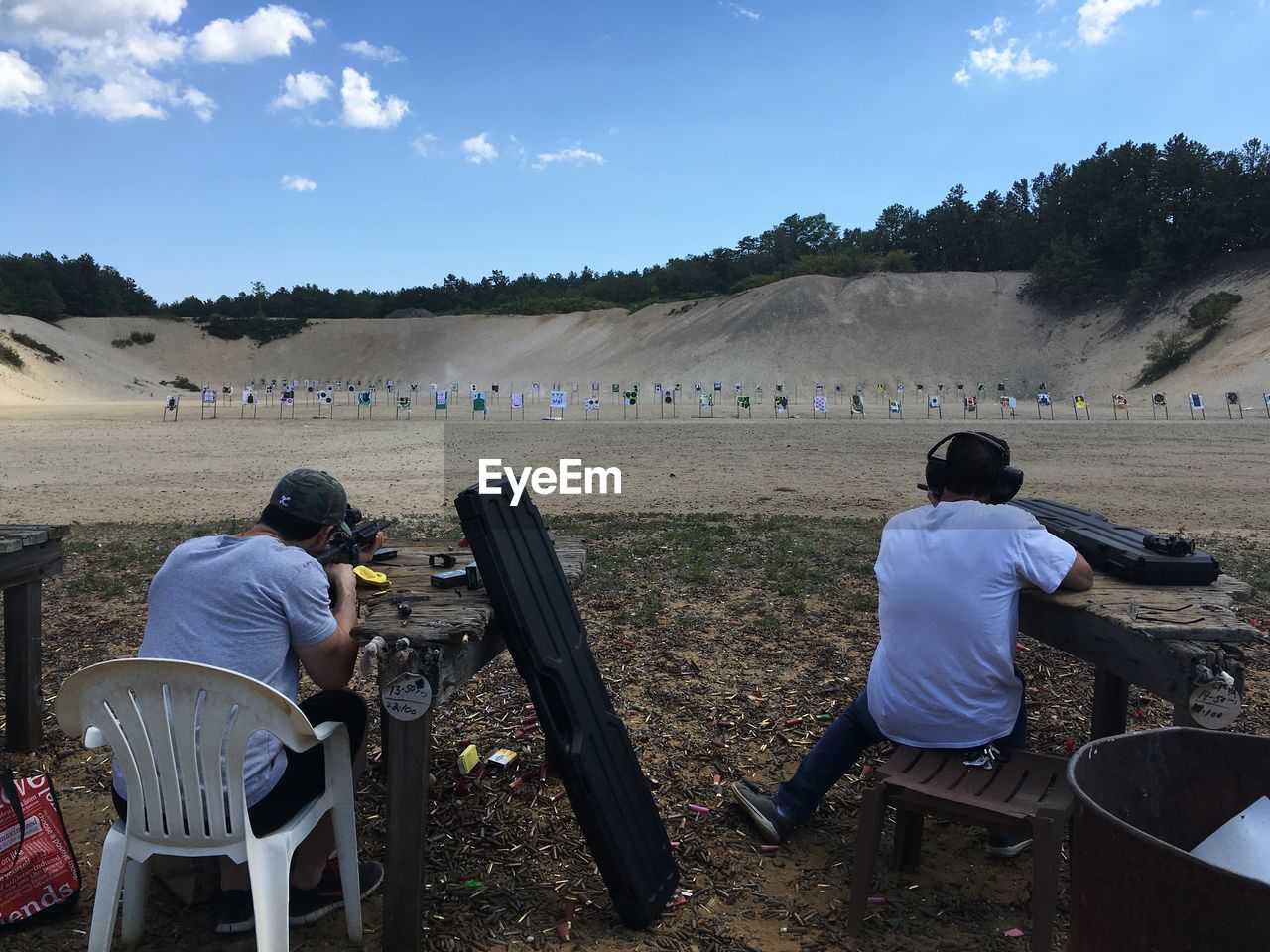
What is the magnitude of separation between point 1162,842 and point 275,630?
1.98m

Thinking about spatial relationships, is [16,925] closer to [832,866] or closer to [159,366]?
[832,866]

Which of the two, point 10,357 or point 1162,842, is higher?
point 10,357

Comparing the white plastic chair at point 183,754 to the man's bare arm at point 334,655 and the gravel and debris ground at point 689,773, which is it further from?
the gravel and debris ground at point 689,773

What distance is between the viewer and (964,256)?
61.0 m

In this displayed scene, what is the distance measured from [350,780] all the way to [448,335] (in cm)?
6497

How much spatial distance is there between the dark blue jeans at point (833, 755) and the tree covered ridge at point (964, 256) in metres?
48.7

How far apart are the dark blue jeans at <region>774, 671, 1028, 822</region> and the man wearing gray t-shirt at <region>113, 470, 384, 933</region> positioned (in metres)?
1.39

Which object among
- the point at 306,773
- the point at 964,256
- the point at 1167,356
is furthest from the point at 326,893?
the point at 964,256

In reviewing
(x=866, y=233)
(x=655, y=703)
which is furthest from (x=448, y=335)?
(x=655, y=703)

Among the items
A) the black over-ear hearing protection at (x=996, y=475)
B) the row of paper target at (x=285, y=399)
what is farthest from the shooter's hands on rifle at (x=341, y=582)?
the row of paper target at (x=285, y=399)

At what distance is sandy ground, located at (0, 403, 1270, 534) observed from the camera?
9.84 meters

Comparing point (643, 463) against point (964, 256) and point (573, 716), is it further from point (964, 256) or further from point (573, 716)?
point (964, 256)

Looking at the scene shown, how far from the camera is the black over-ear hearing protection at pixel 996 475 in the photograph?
2.65 m

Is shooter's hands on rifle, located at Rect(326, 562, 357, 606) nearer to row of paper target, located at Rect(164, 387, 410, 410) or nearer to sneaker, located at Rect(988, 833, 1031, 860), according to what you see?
sneaker, located at Rect(988, 833, 1031, 860)
